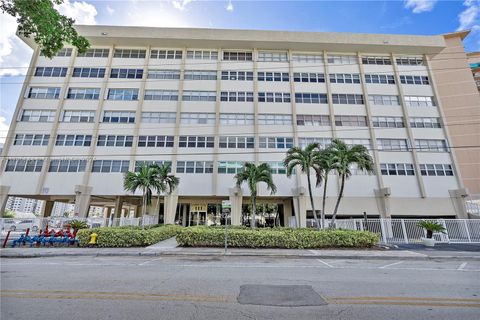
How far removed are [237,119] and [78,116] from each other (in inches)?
698

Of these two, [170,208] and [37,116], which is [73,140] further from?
[170,208]

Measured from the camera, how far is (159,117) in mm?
27250

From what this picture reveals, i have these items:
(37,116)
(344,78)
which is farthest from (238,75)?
(37,116)

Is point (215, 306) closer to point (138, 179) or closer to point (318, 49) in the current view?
point (138, 179)

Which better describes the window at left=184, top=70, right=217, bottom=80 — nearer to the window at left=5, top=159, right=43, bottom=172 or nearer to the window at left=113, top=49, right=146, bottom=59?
the window at left=113, top=49, right=146, bottom=59

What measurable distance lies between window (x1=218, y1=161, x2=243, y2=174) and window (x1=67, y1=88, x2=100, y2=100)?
1644cm

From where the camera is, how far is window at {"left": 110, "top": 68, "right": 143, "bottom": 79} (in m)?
28.4

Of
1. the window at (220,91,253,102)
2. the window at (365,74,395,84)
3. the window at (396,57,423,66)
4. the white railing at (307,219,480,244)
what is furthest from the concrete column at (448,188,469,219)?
the window at (220,91,253,102)

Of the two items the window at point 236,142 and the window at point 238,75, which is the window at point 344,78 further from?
the window at point 236,142

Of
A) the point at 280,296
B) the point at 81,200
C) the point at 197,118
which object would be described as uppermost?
the point at 197,118

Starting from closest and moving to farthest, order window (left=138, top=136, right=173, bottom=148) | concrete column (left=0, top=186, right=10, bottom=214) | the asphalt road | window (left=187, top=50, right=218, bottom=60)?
the asphalt road < concrete column (left=0, top=186, right=10, bottom=214) < window (left=138, top=136, right=173, bottom=148) < window (left=187, top=50, right=218, bottom=60)

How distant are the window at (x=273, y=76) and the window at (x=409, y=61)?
1450 cm

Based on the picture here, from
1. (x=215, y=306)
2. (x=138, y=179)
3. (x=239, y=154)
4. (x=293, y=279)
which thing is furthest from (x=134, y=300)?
(x=239, y=154)

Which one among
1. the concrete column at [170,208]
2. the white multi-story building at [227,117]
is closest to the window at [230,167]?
the white multi-story building at [227,117]
